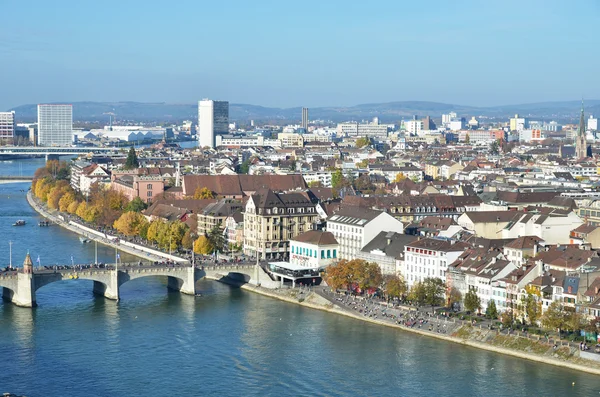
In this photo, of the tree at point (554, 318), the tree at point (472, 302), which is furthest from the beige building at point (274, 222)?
the tree at point (554, 318)

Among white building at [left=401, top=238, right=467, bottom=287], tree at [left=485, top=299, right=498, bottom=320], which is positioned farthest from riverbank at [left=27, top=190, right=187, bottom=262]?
tree at [left=485, top=299, right=498, bottom=320]

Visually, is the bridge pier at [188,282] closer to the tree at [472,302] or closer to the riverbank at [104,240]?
the riverbank at [104,240]

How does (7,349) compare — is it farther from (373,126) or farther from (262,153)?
(373,126)

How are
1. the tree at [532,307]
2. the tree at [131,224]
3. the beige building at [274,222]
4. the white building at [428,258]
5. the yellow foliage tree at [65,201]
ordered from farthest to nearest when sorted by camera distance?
the yellow foliage tree at [65,201] → the tree at [131,224] → the beige building at [274,222] → the white building at [428,258] → the tree at [532,307]

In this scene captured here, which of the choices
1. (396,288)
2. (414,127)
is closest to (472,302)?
(396,288)

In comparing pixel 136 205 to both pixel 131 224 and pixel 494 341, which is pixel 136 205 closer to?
pixel 131 224

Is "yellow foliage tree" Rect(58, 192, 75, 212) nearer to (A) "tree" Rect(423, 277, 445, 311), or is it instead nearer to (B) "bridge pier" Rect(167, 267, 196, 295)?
(B) "bridge pier" Rect(167, 267, 196, 295)
